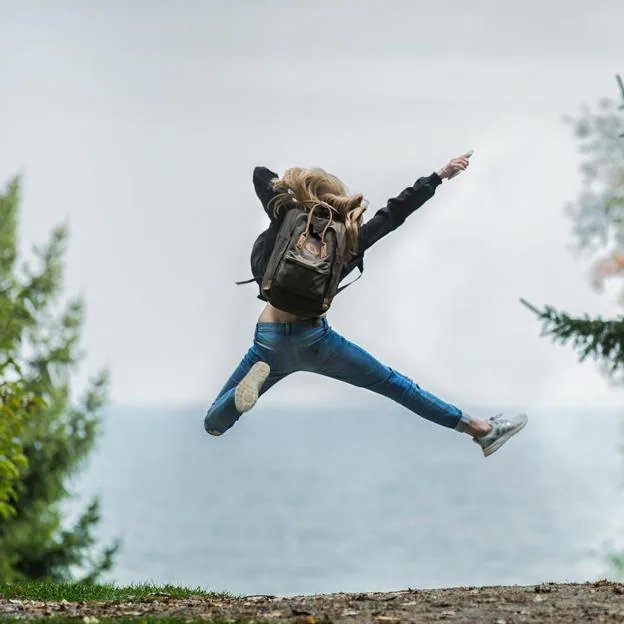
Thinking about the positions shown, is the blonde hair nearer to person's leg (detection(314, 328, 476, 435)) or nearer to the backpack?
the backpack

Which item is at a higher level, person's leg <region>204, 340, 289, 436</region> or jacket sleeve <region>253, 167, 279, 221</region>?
jacket sleeve <region>253, 167, 279, 221</region>

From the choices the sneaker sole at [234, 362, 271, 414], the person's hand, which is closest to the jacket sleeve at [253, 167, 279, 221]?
the sneaker sole at [234, 362, 271, 414]

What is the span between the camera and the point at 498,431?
464 inches

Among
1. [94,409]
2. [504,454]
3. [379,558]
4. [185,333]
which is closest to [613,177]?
[94,409]

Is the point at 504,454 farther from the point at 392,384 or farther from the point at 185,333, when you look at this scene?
the point at 392,384

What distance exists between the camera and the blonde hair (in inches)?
423

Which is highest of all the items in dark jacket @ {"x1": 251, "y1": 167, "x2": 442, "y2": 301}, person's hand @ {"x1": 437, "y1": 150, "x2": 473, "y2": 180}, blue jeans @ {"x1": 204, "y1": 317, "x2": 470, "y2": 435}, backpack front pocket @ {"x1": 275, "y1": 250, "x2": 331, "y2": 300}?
person's hand @ {"x1": 437, "y1": 150, "x2": 473, "y2": 180}

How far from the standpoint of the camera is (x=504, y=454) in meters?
192

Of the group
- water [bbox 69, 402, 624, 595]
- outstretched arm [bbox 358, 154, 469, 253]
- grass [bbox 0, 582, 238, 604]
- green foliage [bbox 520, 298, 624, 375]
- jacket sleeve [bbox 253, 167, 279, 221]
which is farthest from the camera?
water [bbox 69, 402, 624, 595]

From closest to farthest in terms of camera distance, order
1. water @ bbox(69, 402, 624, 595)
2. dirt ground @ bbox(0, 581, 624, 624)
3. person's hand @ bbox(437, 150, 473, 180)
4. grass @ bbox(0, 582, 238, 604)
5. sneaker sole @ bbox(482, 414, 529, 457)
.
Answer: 1. dirt ground @ bbox(0, 581, 624, 624)
2. person's hand @ bbox(437, 150, 473, 180)
3. sneaker sole @ bbox(482, 414, 529, 457)
4. grass @ bbox(0, 582, 238, 604)
5. water @ bbox(69, 402, 624, 595)

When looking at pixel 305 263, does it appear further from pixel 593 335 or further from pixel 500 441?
pixel 593 335

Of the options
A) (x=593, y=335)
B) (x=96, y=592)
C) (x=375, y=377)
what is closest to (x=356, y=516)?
(x=593, y=335)

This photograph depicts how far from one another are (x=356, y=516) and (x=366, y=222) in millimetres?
122464

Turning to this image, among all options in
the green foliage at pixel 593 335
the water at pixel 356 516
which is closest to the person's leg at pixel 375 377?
the green foliage at pixel 593 335
